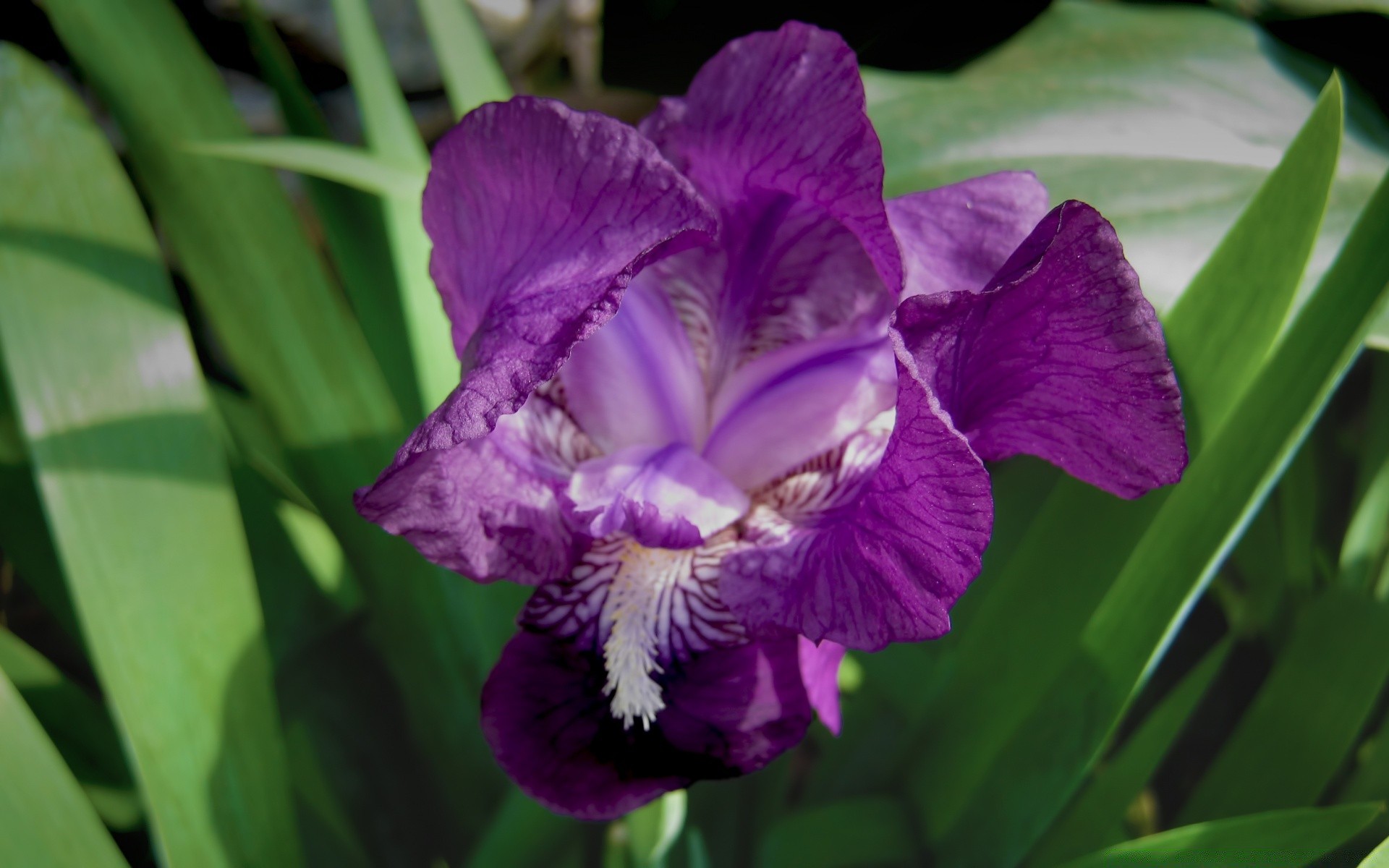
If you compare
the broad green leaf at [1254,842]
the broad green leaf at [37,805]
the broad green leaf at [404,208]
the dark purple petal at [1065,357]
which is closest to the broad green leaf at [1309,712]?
the broad green leaf at [1254,842]

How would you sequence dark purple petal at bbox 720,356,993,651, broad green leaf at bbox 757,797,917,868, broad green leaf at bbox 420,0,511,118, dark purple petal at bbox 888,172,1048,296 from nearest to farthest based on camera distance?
dark purple petal at bbox 720,356,993,651 → dark purple petal at bbox 888,172,1048,296 → broad green leaf at bbox 757,797,917,868 → broad green leaf at bbox 420,0,511,118

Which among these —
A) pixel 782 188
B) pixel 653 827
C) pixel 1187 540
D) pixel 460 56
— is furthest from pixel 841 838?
pixel 460 56

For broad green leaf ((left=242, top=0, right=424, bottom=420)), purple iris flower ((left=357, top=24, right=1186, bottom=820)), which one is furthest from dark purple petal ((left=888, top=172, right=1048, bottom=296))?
broad green leaf ((left=242, top=0, right=424, bottom=420))

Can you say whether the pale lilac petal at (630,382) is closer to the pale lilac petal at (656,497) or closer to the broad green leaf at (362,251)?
the pale lilac petal at (656,497)

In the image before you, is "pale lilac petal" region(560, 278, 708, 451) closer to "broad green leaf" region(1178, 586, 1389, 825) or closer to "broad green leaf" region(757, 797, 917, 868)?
"broad green leaf" region(757, 797, 917, 868)

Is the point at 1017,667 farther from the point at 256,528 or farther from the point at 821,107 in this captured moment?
the point at 256,528

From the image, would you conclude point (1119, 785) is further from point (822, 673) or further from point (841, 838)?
point (822, 673)
